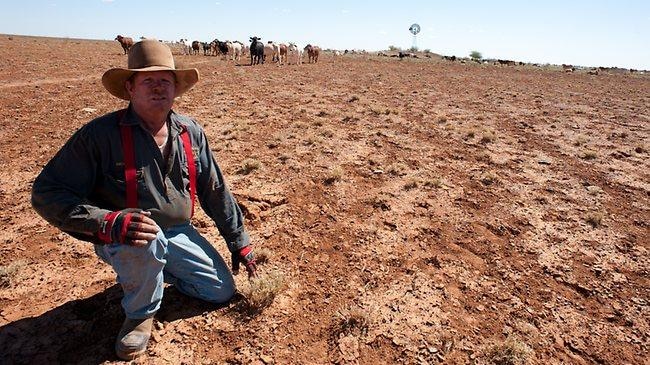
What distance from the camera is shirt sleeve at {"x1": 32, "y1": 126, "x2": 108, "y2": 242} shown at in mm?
2342

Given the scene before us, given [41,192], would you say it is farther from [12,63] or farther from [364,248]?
[12,63]

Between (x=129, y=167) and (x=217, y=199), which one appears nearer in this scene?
(x=129, y=167)

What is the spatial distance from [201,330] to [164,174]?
122 centimetres

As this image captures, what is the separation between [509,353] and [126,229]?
9.09ft

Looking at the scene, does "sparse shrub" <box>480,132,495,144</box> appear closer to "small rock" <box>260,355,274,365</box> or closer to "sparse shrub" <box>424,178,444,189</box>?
"sparse shrub" <box>424,178,444,189</box>

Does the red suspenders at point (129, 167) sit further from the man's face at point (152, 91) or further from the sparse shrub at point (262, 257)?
the sparse shrub at point (262, 257)

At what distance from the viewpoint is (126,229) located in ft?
7.63

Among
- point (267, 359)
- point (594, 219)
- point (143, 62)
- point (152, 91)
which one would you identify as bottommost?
point (267, 359)

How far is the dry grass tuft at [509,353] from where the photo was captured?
2.90 meters

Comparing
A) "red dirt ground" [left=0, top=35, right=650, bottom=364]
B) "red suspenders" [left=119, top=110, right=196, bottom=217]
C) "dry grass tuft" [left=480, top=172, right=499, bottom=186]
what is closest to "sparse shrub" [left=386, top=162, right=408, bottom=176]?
"red dirt ground" [left=0, top=35, right=650, bottom=364]

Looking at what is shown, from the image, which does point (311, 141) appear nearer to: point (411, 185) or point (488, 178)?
point (411, 185)

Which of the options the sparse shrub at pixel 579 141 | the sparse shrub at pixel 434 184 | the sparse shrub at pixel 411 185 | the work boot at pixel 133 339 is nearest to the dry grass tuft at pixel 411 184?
the sparse shrub at pixel 411 185

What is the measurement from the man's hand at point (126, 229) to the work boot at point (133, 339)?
720 millimetres

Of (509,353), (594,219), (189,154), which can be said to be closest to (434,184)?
(594,219)
